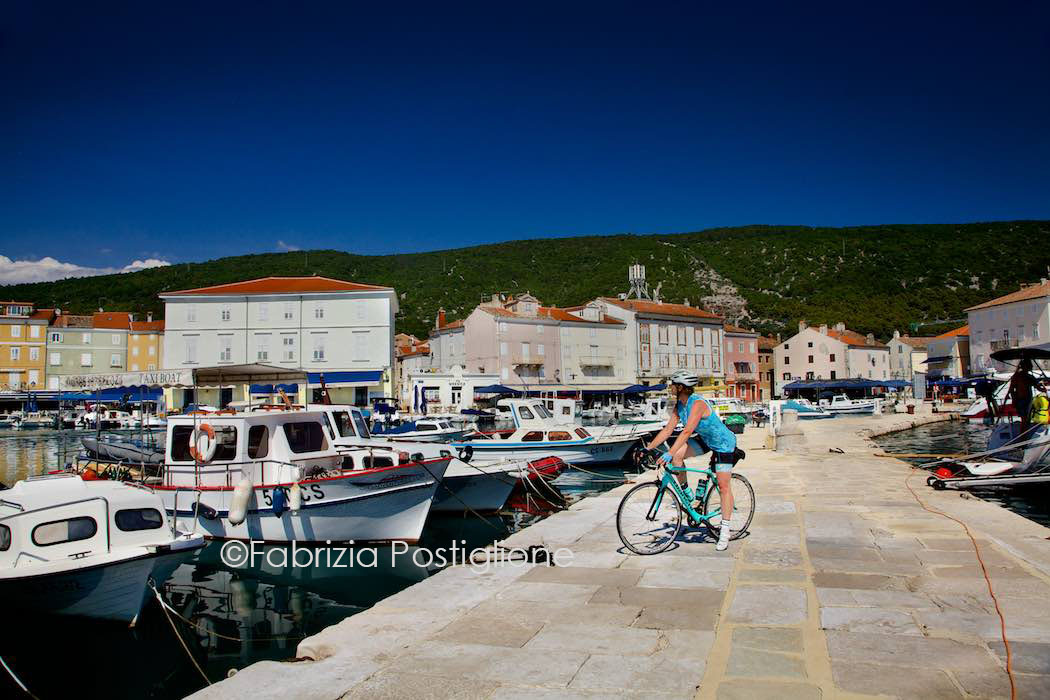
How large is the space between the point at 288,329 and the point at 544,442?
42043 mm

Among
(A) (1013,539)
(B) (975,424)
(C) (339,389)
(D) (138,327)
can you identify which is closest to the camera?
(A) (1013,539)

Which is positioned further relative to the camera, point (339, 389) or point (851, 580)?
point (339, 389)

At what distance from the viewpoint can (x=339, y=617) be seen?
32.9 ft

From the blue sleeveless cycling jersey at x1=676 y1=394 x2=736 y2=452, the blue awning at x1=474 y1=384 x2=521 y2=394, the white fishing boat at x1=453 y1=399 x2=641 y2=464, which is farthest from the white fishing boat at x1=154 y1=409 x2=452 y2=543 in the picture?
the blue awning at x1=474 y1=384 x2=521 y2=394

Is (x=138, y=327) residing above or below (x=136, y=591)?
above

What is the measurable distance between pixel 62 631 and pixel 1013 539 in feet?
36.5

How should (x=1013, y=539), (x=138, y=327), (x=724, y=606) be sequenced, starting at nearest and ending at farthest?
(x=724, y=606), (x=1013, y=539), (x=138, y=327)

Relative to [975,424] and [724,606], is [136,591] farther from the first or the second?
[975,424]

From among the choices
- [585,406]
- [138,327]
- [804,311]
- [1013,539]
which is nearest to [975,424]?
[585,406]

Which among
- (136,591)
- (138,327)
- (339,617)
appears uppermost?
(138,327)

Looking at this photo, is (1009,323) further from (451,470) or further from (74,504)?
(74,504)

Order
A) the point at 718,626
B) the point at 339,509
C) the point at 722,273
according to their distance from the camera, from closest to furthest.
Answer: the point at 718,626 < the point at 339,509 < the point at 722,273

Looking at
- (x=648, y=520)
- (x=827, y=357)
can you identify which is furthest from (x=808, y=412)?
(x=648, y=520)

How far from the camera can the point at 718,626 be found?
520cm
